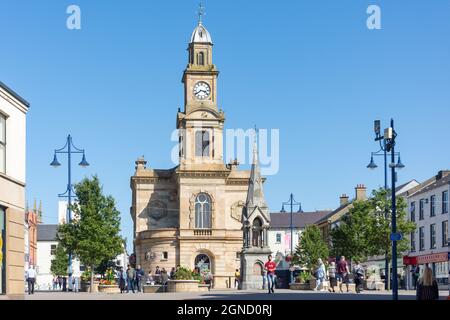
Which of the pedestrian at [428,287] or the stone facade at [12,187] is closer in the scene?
the pedestrian at [428,287]

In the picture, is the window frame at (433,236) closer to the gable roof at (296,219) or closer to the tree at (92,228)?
the tree at (92,228)

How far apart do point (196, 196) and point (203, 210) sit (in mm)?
1501

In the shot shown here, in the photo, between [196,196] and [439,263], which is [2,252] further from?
[196,196]

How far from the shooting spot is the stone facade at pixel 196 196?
87500mm

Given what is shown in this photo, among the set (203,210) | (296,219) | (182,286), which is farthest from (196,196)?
(296,219)

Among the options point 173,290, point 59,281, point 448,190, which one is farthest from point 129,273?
point 59,281

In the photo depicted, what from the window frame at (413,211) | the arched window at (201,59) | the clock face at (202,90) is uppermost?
the arched window at (201,59)

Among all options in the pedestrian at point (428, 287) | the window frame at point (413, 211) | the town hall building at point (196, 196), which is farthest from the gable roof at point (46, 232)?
the pedestrian at point (428, 287)

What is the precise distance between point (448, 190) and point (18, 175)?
1882 inches

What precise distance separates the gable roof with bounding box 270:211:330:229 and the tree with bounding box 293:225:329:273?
4391 cm

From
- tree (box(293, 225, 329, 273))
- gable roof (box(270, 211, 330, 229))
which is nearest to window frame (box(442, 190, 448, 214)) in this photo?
tree (box(293, 225, 329, 273))

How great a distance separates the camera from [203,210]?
8975cm

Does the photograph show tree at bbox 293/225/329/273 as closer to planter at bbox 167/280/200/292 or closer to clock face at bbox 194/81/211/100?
clock face at bbox 194/81/211/100
